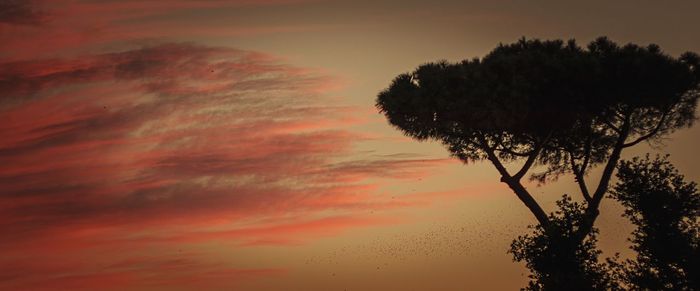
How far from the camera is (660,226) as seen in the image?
31422mm

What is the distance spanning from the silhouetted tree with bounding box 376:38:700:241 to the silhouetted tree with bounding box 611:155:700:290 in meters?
1.39

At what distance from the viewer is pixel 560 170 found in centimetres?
3591

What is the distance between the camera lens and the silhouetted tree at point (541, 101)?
32188 mm

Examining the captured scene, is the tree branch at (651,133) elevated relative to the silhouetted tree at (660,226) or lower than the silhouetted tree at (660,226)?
elevated

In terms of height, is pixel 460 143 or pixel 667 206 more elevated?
pixel 460 143

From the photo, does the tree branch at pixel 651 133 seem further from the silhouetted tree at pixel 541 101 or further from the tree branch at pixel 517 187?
the tree branch at pixel 517 187

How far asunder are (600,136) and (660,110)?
8.96 feet

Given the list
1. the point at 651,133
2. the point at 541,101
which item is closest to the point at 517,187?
the point at 541,101

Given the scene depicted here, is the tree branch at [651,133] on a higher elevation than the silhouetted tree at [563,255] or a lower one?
higher

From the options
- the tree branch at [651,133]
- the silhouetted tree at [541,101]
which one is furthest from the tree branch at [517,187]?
the tree branch at [651,133]

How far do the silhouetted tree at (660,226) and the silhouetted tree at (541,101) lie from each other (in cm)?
139

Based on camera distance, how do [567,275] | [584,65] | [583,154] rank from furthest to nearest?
1. [583,154]
2. [584,65]
3. [567,275]

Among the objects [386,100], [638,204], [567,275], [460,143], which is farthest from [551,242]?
[386,100]

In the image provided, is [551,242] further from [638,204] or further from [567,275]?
[638,204]
